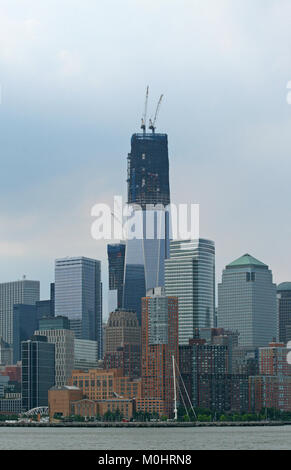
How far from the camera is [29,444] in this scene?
135000 mm

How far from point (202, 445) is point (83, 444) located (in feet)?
44.7

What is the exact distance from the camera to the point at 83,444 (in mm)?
132500
